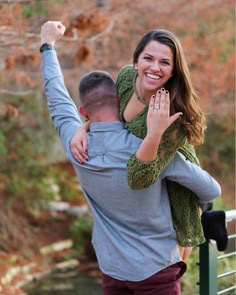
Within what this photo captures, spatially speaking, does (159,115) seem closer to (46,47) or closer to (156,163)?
(156,163)

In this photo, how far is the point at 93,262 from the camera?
27.1ft

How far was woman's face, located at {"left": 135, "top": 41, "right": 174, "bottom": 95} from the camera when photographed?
216 centimetres

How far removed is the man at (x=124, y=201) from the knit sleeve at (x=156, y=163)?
0.23 ft

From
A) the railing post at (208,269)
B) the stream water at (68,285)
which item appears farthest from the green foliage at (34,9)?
the railing post at (208,269)

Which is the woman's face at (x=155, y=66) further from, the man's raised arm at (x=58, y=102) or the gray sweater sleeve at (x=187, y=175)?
the man's raised arm at (x=58, y=102)

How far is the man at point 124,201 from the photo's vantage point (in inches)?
87.7

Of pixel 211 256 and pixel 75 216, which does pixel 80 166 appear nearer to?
pixel 211 256

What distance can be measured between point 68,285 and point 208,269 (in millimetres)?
4360

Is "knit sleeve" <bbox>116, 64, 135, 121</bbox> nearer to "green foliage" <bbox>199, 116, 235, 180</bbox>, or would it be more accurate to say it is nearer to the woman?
the woman

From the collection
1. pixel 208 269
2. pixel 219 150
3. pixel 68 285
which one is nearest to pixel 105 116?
pixel 208 269

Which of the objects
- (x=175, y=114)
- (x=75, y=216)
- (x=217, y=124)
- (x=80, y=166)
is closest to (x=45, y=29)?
(x=80, y=166)

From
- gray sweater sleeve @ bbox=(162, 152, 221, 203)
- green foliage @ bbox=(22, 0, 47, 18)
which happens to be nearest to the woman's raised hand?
gray sweater sleeve @ bbox=(162, 152, 221, 203)

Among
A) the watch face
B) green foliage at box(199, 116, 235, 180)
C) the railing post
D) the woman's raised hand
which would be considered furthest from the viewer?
green foliage at box(199, 116, 235, 180)

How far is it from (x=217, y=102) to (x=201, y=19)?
1.08m
